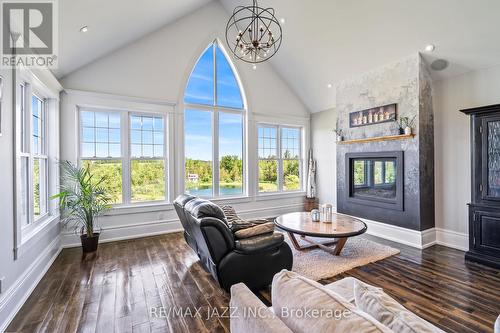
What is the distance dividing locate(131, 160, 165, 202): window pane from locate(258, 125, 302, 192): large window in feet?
7.95

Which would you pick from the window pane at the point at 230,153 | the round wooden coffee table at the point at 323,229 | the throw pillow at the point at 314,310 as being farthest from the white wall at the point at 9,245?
the window pane at the point at 230,153

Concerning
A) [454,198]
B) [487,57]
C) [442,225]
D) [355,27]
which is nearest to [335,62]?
[355,27]

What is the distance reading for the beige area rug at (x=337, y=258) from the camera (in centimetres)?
302

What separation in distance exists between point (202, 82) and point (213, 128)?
1.04 meters

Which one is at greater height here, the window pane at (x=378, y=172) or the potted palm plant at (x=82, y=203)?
the window pane at (x=378, y=172)

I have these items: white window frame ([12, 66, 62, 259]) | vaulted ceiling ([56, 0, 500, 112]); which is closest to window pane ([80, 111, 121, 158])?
white window frame ([12, 66, 62, 259])

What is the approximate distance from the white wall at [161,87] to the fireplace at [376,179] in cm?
211

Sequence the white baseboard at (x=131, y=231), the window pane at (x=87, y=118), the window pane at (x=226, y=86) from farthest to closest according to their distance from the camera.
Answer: the window pane at (x=226, y=86), the window pane at (x=87, y=118), the white baseboard at (x=131, y=231)

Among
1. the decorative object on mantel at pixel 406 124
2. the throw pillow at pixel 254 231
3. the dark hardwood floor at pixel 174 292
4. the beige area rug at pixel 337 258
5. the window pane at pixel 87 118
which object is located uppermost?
the window pane at pixel 87 118

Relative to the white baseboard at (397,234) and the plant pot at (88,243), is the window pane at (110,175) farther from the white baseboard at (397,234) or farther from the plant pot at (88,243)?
the white baseboard at (397,234)

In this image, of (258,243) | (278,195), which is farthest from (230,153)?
(258,243)

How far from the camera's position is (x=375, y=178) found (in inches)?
187

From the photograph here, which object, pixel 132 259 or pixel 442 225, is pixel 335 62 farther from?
pixel 132 259

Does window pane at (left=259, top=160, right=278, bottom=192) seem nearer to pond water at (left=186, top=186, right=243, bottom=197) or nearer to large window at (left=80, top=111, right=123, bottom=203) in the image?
pond water at (left=186, top=186, right=243, bottom=197)
